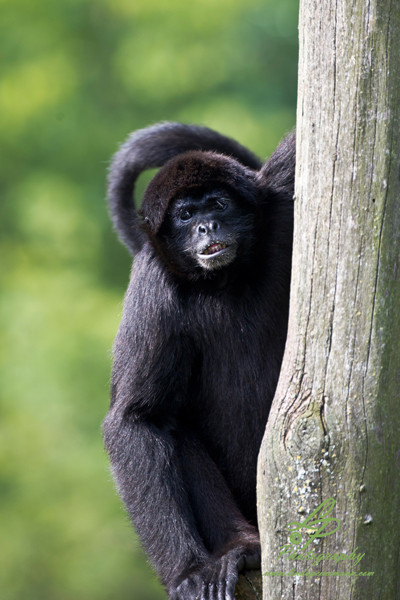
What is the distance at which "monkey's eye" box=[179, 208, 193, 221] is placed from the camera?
5.01 meters

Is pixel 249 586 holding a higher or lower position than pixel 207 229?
lower

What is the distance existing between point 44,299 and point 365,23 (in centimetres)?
884

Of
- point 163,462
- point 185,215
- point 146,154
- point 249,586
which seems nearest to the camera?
point 249,586

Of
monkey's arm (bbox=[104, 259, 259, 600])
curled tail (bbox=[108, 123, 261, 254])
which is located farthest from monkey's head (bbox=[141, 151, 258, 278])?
curled tail (bbox=[108, 123, 261, 254])

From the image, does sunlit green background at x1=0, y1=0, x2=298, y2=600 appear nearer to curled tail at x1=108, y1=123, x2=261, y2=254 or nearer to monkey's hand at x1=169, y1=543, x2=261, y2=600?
curled tail at x1=108, y1=123, x2=261, y2=254

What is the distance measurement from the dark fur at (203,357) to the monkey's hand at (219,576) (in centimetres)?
27

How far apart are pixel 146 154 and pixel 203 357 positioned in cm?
189

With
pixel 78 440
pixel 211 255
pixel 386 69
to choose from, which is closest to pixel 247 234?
pixel 211 255

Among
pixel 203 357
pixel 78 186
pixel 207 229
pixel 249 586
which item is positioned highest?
pixel 78 186

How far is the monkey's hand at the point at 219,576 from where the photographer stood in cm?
422

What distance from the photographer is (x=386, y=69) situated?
3320 mm

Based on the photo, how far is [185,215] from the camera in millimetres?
5027

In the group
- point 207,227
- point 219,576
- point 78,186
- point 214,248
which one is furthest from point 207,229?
point 78,186

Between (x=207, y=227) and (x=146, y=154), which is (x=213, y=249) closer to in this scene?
(x=207, y=227)
